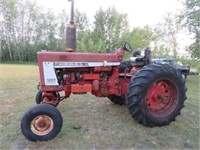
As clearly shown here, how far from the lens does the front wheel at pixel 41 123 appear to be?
9.04 ft

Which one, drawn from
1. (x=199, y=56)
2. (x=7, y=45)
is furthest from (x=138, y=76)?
(x=7, y=45)

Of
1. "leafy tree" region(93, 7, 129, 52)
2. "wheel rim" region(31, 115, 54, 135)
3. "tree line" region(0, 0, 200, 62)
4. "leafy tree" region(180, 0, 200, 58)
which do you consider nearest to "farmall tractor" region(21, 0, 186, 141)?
"wheel rim" region(31, 115, 54, 135)

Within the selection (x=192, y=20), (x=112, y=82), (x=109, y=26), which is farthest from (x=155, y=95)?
(x=109, y=26)

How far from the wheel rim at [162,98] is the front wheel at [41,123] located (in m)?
1.44

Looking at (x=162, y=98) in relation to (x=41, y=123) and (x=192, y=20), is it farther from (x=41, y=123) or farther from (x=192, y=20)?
(x=192, y=20)

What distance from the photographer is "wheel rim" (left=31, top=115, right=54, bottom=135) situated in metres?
2.81

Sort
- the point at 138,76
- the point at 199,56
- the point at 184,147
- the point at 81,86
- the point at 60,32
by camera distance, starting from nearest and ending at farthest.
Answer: the point at 184,147, the point at 138,76, the point at 81,86, the point at 199,56, the point at 60,32

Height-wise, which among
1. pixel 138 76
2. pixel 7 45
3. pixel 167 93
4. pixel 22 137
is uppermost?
pixel 138 76

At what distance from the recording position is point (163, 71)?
129 inches

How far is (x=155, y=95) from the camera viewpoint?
3.41 meters

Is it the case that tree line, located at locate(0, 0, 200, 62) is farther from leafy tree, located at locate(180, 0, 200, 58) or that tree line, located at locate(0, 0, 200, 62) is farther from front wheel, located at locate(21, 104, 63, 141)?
front wheel, located at locate(21, 104, 63, 141)

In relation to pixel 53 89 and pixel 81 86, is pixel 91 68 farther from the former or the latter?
pixel 53 89

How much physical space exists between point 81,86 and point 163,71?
128 centimetres

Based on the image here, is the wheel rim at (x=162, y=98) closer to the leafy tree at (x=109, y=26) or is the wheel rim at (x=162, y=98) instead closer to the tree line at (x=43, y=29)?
the tree line at (x=43, y=29)
